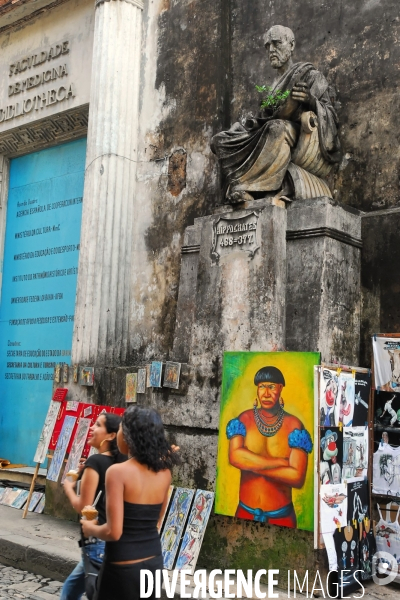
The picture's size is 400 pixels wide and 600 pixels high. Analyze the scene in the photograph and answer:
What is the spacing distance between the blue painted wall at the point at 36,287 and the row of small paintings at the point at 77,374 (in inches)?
51.4

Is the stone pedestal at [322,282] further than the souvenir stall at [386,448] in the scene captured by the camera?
Yes

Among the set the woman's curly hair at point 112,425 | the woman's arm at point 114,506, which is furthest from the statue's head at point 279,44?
the woman's arm at point 114,506

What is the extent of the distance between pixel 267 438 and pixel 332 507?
26.9 inches

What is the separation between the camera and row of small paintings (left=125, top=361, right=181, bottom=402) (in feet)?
21.7

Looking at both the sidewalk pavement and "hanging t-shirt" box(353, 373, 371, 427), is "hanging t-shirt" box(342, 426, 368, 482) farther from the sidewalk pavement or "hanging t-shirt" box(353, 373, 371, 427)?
the sidewalk pavement

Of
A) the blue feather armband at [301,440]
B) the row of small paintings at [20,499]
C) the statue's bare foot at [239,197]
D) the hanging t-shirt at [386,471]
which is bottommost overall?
the row of small paintings at [20,499]

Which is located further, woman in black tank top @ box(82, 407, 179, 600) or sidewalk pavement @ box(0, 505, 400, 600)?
sidewalk pavement @ box(0, 505, 400, 600)

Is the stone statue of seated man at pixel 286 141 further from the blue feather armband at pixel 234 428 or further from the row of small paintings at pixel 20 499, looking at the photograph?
the row of small paintings at pixel 20 499

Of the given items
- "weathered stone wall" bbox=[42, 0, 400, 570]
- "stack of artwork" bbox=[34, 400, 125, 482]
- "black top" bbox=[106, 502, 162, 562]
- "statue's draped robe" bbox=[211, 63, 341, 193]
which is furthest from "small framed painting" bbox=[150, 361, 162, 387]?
"black top" bbox=[106, 502, 162, 562]

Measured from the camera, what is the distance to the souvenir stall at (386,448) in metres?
5.66

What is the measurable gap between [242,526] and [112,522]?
271cm

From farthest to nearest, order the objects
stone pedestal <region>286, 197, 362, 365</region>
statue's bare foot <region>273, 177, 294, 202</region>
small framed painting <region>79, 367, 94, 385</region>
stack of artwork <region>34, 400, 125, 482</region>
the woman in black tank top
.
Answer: small framed painting <region>79, 367, 94, 385</region>
stack of artwork <region>34, 400, 125, 482</region>
statue's bare foot <region>273, 177, 294, 202</region>
stone pedestal <region>286, 197, 362, 365</region>
the woman in black tank top

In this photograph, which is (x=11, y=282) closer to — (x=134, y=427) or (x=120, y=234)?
(x=120, y=234)

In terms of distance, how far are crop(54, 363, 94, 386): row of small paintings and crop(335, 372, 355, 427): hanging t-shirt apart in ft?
10.7
